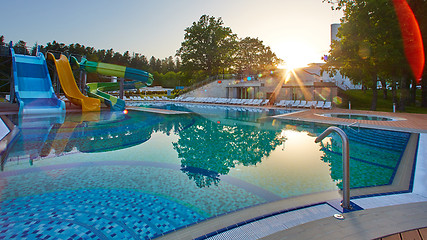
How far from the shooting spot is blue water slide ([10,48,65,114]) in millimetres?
15039

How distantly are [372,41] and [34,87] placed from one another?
23.5 meters

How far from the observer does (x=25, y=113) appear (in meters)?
14.2

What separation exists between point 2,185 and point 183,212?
11.1ft

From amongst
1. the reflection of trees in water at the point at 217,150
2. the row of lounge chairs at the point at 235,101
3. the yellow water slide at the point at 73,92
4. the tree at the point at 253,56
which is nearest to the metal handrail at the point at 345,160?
the reflection of trees in water at the point at 217,150

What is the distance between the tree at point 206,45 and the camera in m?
39.6

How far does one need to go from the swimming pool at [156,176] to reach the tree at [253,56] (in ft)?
115

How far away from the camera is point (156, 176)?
5.00m

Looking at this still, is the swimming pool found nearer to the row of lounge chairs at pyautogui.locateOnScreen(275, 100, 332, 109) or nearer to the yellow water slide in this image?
the yellow water slide

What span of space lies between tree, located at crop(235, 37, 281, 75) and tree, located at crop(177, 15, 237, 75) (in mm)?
2257

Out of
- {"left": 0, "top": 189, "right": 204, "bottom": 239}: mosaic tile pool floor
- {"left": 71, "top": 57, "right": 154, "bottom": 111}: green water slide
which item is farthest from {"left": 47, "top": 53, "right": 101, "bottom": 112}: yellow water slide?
{"left": 0, "top": 189, "right": 204, "bottom": 239}: mosaic tile pool floor

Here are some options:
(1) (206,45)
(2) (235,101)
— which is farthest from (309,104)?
(1) (206,45)

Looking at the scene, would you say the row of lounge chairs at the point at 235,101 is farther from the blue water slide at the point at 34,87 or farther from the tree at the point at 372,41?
the blue water slide at the point at 34,87

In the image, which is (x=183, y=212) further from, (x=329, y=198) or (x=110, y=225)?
(x=329, y=198)

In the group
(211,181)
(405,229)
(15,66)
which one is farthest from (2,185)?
(15,66)
